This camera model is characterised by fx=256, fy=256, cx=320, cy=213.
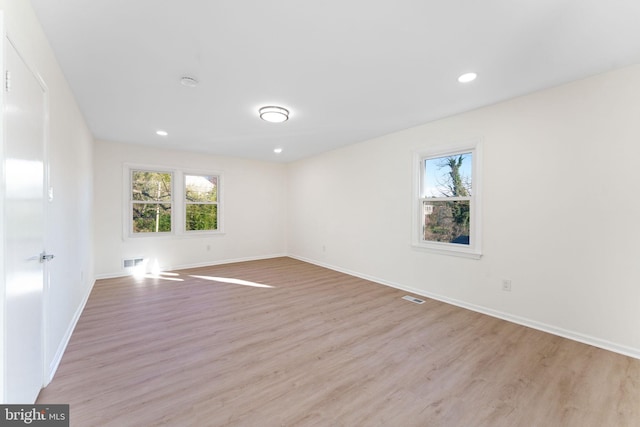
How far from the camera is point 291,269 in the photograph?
5.37 m

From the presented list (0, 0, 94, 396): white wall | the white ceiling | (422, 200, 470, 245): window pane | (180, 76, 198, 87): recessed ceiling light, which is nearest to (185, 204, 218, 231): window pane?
(0, 0, 94, 396): white wall

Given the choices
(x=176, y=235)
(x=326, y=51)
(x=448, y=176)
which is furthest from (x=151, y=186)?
(x=448, y=176)

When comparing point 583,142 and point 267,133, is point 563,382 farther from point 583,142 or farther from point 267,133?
point 267,133

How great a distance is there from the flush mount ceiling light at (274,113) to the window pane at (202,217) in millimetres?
3254

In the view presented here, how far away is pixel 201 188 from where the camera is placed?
5.72 meters

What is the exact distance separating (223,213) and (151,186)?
1.50 meters

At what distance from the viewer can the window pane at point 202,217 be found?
5.59 meters

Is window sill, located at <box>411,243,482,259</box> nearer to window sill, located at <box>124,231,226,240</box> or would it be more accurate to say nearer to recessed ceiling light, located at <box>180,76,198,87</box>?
recessed ceiling light, located at <box>180,76,198,87</box>

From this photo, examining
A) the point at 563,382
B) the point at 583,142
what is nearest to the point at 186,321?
the point at 563,382

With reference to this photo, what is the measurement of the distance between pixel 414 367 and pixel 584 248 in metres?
2.05

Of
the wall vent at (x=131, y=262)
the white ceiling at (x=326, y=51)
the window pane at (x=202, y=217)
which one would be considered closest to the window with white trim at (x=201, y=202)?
the window pane at (x=202, y=217)

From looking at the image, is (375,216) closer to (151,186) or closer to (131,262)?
(151,186)

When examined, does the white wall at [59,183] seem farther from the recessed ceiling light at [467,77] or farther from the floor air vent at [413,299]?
the floor air vent at [413,299]

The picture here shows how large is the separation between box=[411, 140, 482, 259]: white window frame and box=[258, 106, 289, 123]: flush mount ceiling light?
2.02m
